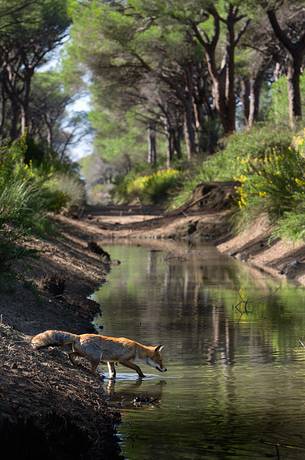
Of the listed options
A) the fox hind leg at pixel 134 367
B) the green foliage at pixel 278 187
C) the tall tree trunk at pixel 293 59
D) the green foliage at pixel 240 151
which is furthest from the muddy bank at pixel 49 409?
the tall tree trunk at pixel 293 59

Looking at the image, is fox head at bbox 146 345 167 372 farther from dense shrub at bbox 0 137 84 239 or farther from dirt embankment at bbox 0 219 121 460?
dense shrub at bbox 0 137 84 239

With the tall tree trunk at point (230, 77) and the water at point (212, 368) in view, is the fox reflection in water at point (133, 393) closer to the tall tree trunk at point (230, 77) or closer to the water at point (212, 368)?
the water at point (212, 368)

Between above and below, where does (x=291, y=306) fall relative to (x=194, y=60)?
below

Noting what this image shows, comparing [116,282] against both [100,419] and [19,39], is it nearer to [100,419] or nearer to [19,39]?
[100,419]

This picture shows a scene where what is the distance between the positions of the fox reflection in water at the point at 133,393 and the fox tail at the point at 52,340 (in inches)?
21.3

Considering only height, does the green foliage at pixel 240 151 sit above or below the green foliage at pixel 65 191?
above

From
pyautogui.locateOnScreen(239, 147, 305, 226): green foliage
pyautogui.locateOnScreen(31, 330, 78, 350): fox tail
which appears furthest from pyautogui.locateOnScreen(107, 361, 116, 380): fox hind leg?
pyautogui.locateOnScreen(239, 147, 305, 226): green foliage

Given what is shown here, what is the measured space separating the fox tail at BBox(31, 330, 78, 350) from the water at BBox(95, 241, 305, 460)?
0.57m

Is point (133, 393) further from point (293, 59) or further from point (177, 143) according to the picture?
point (177, 143)

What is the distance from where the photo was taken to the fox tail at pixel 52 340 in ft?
33.5

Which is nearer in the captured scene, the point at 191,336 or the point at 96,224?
the point at 191,336

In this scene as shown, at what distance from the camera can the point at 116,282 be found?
20391mm

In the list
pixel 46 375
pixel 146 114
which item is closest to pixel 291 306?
pixel 46 375

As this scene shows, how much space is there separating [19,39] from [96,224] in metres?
18.3
